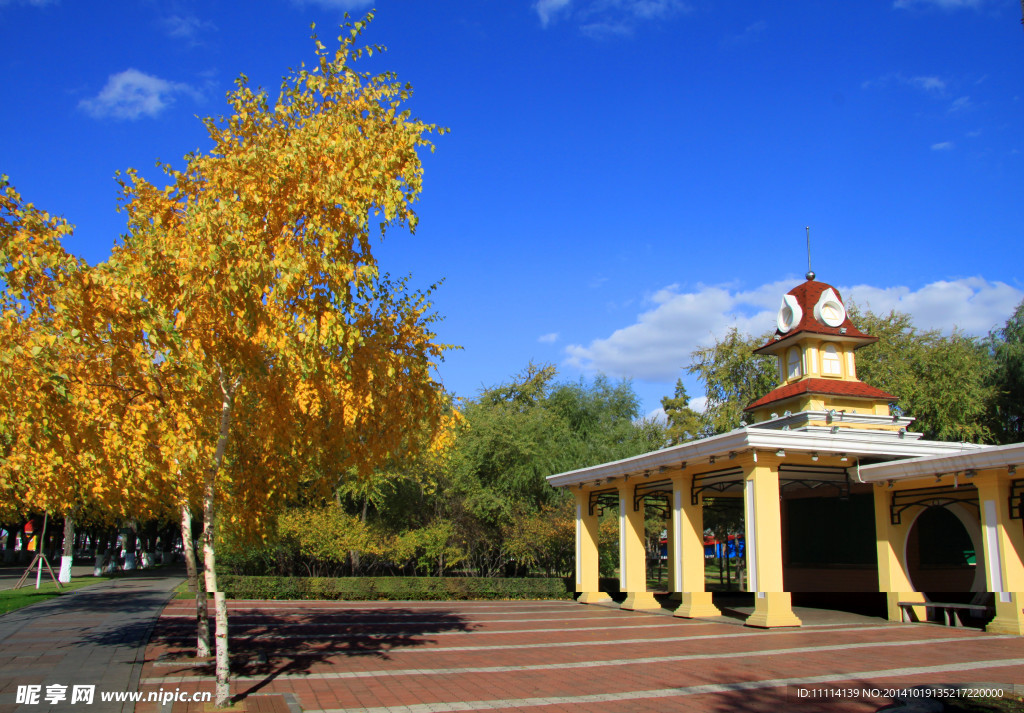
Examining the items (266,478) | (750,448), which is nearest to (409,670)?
(266,478)

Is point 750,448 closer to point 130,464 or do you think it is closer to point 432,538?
point 130,464

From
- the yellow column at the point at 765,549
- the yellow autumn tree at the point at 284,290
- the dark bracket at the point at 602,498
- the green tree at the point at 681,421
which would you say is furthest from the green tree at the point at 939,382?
the yellow autumn tree at the point at 284,290

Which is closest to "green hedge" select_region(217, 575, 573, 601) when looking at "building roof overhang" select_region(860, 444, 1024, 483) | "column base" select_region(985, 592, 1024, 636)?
"building roof overhang" select_region(860, 444, 1024, 483)

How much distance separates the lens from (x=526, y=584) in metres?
24.9

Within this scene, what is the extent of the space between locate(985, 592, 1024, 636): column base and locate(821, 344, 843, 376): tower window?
393 inches

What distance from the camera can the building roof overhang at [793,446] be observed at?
15.8 meters

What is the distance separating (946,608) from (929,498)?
2487 millimetres

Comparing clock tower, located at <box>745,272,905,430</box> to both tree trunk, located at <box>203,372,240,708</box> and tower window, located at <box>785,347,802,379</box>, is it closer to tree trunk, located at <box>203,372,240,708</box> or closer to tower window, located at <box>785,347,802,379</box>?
tower window, located at <box>785,347,802,379</box>

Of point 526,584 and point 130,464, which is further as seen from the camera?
point 526,584

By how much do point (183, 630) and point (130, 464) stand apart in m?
7.27

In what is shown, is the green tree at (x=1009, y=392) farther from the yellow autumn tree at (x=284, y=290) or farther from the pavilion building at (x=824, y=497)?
the yellow autumn tree at (x=284, y=290)

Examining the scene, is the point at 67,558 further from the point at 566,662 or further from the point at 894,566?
the point at 894,566

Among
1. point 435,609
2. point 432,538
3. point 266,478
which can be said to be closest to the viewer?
point 266,478

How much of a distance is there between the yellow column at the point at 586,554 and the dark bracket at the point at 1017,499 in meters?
12.1
